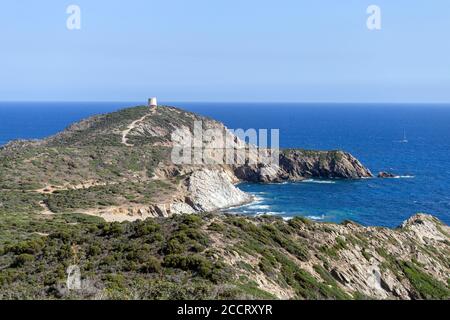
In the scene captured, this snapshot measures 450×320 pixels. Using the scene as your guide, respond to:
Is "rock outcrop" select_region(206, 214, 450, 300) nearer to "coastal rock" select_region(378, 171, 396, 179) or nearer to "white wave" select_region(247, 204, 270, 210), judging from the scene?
"white wave" select_region(247, 204, 270, 210)

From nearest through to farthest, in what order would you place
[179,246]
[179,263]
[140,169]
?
[179,263] → [179,246] → [140,169]

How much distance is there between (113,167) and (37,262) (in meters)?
61.6

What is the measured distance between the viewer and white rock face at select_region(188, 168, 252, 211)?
255 feet

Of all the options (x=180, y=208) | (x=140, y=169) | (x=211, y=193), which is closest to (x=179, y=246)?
(x=180, y=208)

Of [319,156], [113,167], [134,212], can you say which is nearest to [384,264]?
[134,212]

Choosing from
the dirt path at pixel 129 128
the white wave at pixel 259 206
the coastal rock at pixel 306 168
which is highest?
the dirt path at pixel 129 128

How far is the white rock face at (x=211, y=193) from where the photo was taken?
255ft

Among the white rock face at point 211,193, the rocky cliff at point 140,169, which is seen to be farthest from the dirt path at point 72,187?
the white rock face at point 211,193

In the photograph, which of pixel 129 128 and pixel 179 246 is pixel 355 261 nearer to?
pixel 179 246

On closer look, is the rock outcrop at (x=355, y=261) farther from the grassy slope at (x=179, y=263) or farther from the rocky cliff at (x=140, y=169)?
the rocky cliff at (x=140, y=169)

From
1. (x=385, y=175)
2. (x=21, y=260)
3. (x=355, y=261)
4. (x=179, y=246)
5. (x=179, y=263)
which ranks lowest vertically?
(x=385, y=175)

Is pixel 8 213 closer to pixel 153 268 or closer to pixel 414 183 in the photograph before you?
pixel 153 268

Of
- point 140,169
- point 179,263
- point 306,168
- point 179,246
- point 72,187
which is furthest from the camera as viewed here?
point 306,168

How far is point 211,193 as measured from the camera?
81438 millimetres
